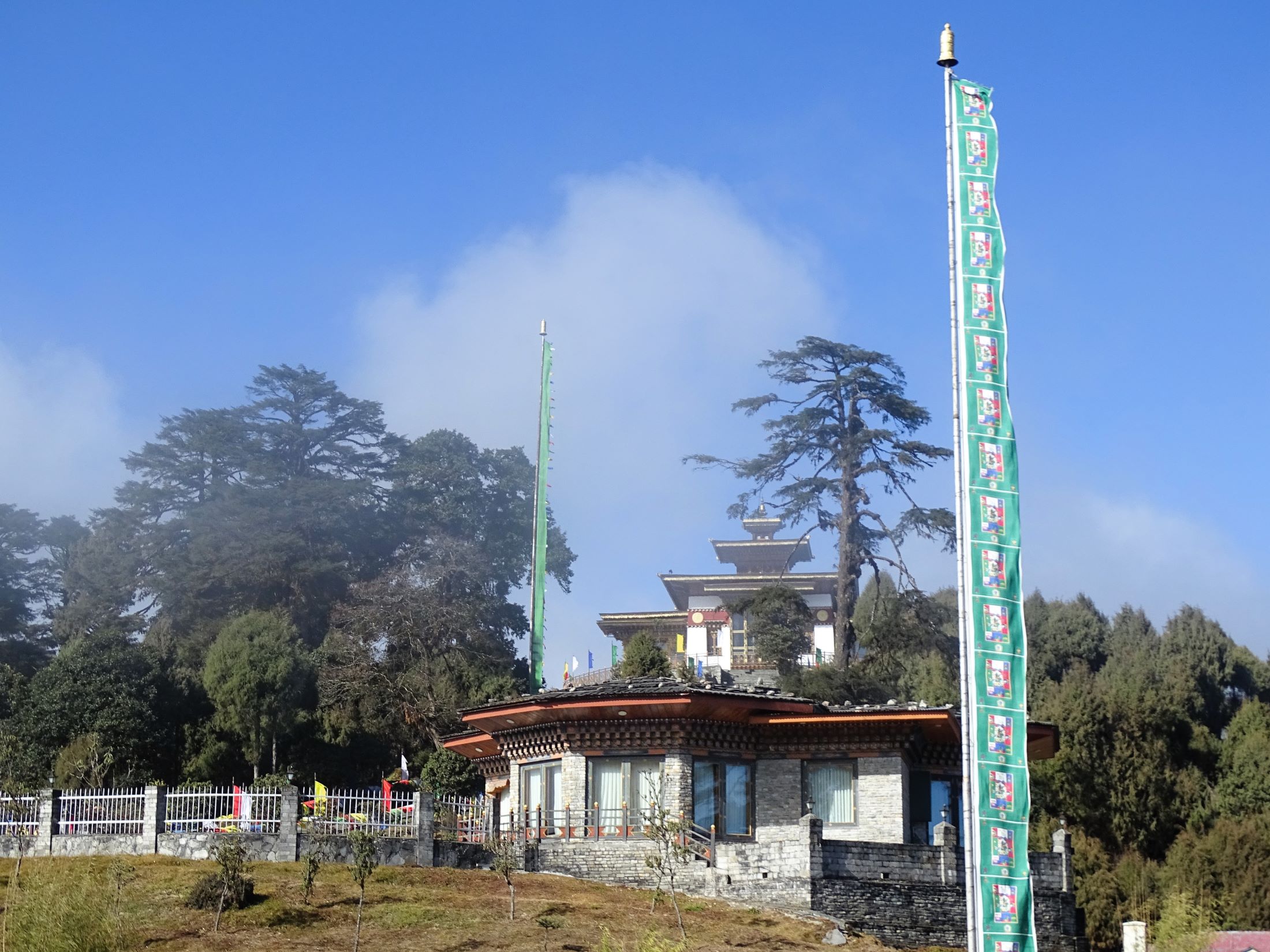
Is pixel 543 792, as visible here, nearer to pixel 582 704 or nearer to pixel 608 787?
pixel 608 787

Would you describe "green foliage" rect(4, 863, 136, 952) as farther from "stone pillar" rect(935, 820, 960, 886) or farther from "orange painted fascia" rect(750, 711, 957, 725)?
"stone pillar" rect(935, 820, 960, 886)

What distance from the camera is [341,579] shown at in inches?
2886

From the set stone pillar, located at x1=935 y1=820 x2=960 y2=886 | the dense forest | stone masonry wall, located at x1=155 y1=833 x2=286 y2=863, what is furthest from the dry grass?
the dense forest

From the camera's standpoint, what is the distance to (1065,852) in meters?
34.8

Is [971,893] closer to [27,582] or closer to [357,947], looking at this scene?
[357,947]

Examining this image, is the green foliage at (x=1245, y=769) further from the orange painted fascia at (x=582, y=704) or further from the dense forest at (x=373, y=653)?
the orange painted fascia at (x=582, y=704)

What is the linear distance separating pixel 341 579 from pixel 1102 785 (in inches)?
1413

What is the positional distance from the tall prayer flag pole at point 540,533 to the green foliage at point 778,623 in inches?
337

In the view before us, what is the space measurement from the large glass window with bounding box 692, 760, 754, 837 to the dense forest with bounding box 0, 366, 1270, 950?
1430 cm

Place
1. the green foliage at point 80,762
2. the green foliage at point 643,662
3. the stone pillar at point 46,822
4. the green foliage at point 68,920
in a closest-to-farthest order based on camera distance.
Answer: the green foliage at point 68,920
the stone pillar at point 46,822
the green foliage at point 80,762
the green foliage at point 643,662

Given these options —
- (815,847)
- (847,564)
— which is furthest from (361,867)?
(847,564)

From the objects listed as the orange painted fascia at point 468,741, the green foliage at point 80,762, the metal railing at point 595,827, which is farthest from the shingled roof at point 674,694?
the green foliage at point 80,762

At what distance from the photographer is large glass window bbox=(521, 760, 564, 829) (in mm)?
37062

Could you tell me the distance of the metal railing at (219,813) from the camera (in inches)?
1326
